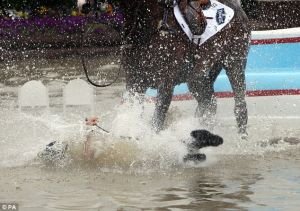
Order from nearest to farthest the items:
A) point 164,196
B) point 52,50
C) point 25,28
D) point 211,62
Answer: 1. point 164,196
2. point 211,62
3. point 52,50
4. point 25,28

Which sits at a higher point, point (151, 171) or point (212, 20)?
point (212, 20)

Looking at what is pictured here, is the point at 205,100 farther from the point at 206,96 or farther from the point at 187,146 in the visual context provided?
the point at 187,146

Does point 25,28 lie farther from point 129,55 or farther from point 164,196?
point 164,196

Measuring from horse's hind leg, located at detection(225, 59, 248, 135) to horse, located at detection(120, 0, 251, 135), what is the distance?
93 mm

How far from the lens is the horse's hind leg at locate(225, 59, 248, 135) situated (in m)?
8.26

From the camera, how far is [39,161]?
7.24 m

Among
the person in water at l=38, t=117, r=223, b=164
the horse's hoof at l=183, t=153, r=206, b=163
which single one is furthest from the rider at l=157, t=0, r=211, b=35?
the horse's hoof at l=183, t=153, r=206, b=163

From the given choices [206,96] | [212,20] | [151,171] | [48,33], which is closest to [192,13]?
[212,20]

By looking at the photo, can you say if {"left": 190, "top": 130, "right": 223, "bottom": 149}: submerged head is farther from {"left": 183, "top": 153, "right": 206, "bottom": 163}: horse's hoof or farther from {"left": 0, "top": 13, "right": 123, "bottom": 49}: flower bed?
{"left": 0, "top": 13, "right": 123, "bottom": 49}: flower bed

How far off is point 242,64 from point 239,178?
1906 mm

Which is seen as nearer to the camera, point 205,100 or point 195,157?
point 195,157

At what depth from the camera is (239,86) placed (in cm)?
832

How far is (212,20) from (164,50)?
0.65 m

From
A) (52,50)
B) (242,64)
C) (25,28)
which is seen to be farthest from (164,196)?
(25,28)
